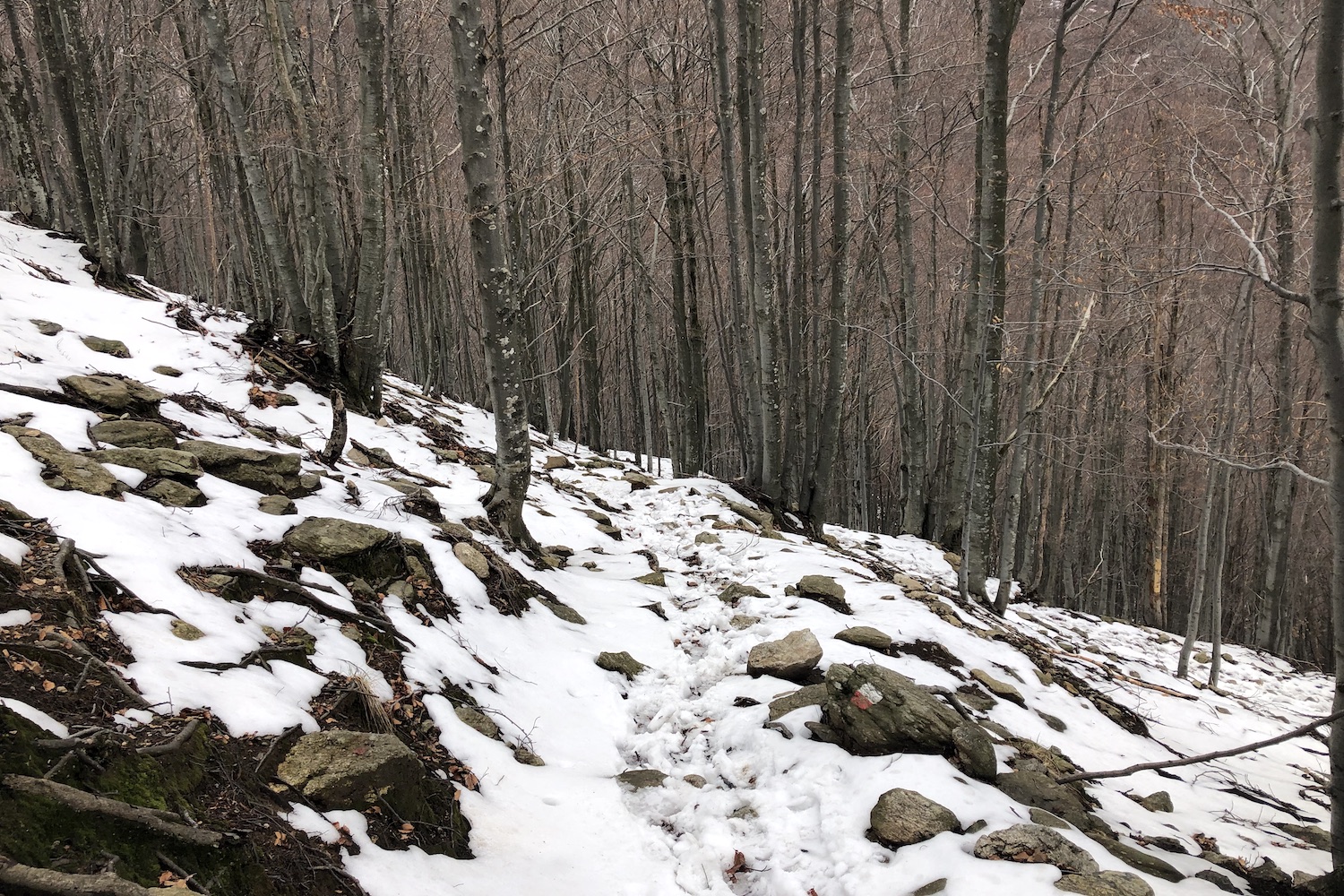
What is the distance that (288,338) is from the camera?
7.22 meters

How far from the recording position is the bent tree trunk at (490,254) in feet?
16.1

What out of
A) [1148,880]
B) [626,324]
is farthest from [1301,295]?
[626,324]

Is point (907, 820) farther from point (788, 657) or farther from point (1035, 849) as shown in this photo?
point (788, 657)

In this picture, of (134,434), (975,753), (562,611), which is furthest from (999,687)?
(134,434)

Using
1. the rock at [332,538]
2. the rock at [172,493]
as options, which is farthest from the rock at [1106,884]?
the rock at [172,493]

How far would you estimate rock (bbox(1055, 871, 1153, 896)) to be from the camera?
243cm

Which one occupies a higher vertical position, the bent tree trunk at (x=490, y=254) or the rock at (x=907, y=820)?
the bent tree trunk at (x=490, y=254)

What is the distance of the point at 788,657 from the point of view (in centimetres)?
443

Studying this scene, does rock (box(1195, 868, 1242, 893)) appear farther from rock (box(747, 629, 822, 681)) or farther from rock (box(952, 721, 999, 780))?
rock (box(747, 629, 822, 681))

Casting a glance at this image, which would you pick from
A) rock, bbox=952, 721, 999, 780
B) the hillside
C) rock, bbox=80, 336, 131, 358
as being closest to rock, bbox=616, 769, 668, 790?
the hillside

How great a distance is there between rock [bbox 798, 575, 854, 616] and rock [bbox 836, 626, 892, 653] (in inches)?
29.2

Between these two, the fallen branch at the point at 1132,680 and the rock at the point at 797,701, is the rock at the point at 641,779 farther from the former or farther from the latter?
the fallen branch at the point at 1132,680

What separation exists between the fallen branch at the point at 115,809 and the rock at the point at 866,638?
3893 millimetres

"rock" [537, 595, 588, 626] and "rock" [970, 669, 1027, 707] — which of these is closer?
"rock" [970, 669, 1027, 707]
